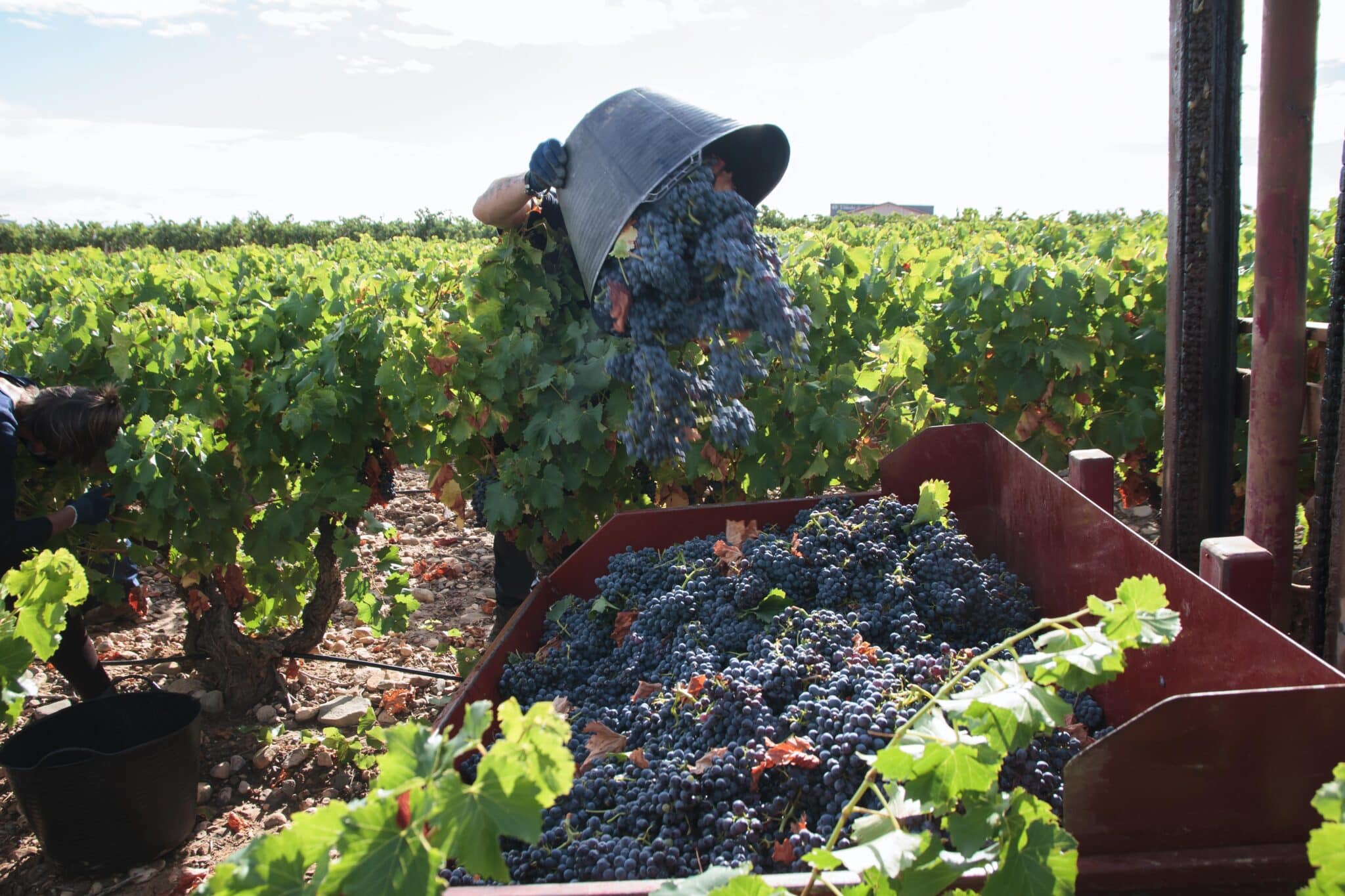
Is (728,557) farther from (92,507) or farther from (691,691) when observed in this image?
(92,507)

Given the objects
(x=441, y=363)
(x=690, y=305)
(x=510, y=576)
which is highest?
(x=690, y=305)

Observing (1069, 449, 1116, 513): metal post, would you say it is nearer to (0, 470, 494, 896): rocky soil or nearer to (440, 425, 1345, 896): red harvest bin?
(440, 425, 1345, 896): red harvest bin

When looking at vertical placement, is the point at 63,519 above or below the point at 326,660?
above

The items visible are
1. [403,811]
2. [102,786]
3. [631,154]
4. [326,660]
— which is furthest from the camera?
[326,660]

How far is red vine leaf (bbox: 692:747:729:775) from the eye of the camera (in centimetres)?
153

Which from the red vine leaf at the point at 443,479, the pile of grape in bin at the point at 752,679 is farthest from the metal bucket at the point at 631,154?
the red vine leaf at the point at 443,479

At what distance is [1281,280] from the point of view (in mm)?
2193

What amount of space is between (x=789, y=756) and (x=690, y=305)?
1335 millimetres

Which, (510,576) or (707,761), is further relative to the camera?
(510,576)

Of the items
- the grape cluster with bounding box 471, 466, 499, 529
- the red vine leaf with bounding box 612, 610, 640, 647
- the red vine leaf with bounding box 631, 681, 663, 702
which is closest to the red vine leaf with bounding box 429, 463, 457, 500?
the grape cluster with bounding box 471, 466, 499, 529

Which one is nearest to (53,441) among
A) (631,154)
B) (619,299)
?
(619,299)

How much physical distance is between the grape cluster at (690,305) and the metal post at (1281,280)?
3.66 feet

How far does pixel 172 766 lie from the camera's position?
3.16 meters

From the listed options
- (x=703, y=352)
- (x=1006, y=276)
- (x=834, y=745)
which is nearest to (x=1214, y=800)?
(x=834, y=745)
